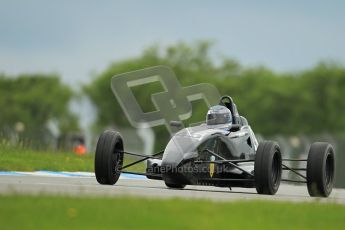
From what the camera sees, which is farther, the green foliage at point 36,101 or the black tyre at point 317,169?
the green foliage at point 36,101

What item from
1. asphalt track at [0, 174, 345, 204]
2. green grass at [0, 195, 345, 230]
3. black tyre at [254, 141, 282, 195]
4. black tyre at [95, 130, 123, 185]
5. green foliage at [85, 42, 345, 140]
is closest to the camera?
green grass at [0, 195, 345, 230]

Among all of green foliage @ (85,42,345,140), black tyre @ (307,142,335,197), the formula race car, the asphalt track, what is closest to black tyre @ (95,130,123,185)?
the formula race car

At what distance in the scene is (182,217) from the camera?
925 centimetres

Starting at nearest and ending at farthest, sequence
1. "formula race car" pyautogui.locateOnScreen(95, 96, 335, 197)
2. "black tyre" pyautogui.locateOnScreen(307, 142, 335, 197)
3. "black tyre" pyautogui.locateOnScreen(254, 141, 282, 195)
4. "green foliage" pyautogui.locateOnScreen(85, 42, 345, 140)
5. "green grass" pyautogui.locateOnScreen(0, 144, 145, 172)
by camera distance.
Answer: "black tyre" pyautogui.locateOnScreen(254, 141, 282, 195)
"formula race car" pyautogui.locateOnScreen(95, 96, 335, 197)
"black tyre" pyautogui.locateOnScreen(307, 142, 335, 197)
"green grass" pyautogui.locateOnScreen(0, 144, 145, 172)
"green foliage" pyautogui.locateOnScreen(85, 42, 345, 140)

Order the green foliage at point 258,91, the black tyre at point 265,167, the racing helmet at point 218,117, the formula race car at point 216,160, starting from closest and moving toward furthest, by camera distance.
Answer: the black tyre at point 265,167, the formula race car at point 216,160, the racing helmet at point 218,117, the green foliage at point 258,91

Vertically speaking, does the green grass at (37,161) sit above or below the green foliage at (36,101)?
above

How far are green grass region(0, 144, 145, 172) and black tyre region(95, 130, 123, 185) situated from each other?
4.87 meters

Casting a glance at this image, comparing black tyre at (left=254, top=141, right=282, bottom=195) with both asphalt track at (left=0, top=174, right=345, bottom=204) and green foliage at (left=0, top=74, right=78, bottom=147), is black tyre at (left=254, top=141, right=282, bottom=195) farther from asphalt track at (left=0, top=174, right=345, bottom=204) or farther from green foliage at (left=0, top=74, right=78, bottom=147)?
green foliage at (left=0, top=74, right=78, bottom=147)

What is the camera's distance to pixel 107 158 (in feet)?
50.9

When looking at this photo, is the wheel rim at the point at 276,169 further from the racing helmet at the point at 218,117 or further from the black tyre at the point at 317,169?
the racing helmet at the point at 218,117

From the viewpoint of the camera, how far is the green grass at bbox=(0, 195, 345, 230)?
8508 mm

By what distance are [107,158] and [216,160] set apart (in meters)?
1.94

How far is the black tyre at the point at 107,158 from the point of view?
15.5 meters

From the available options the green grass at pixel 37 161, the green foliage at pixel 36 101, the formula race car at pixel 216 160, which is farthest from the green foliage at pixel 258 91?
the formula race car at pixel 216 160
